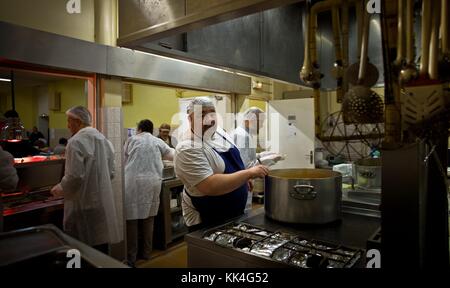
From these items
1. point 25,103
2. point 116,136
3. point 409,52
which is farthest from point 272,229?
point 25,103

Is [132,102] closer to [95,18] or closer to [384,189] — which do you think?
[95,18]

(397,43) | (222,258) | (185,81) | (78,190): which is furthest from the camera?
(185,81)

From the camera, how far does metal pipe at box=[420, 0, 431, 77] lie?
26.4 inches

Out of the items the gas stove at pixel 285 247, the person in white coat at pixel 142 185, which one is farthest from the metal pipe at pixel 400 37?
the person in white coat at pixel 142 185

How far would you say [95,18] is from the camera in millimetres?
2471

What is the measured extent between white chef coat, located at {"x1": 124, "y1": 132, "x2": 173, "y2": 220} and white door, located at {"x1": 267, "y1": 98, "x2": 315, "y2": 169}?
2.28 m

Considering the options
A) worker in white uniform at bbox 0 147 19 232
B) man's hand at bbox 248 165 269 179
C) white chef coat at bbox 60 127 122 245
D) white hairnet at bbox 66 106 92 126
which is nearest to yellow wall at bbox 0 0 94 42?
white hairnet at bbox 66 106 92 126

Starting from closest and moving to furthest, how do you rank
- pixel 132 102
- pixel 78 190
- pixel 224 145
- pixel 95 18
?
pixel 224 145 < pixel 78 190 < pixel 95 18 < pixel 132 102

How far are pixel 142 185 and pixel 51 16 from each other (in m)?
1.56

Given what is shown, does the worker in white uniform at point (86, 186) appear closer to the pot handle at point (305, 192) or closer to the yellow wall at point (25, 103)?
the pot handle at point (305, 192)

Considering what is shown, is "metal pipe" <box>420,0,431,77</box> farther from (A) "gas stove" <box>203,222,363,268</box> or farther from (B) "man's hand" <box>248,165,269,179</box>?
(B) "man's hand" <box>248,165,269,179</box>
